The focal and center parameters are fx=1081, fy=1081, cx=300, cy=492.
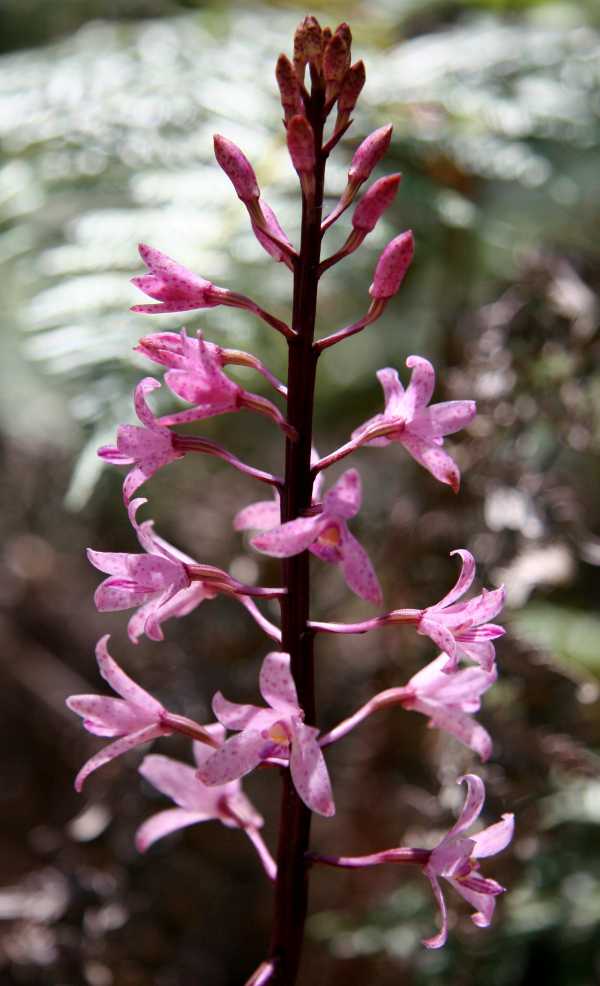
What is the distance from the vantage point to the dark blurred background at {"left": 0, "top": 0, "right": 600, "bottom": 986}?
167 cm

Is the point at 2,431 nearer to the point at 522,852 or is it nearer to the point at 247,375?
the point at 247,375

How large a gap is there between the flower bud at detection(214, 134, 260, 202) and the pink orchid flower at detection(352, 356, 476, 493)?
0.64 ft

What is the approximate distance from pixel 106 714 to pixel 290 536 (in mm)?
315

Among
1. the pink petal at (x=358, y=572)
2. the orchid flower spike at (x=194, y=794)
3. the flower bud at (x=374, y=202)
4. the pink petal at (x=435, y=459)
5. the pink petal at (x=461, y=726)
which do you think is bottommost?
the orchid flower spike at (x=194, y=794)

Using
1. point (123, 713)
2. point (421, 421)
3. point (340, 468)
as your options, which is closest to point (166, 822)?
point (123, 713)

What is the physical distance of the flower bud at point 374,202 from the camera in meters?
0.93

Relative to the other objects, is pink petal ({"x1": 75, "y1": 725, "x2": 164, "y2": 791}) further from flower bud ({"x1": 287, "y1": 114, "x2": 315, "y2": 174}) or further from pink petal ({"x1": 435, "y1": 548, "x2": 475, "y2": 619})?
flower bud ({"x1": 287, "y1": 114, "x2": 315, "y2": 174})

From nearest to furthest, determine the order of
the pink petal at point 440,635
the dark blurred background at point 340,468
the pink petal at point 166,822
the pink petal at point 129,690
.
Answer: the pink petal at point 440,635
the pink petal at point 129,690
the pink petal at point 166,822
the dark blurred background at point 340,468

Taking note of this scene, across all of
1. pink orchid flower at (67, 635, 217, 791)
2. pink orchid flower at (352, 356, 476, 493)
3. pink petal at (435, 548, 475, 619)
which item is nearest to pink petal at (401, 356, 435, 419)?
pink orchid flower at (352, 356, 476, 493)

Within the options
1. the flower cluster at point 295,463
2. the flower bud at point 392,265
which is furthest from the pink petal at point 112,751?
the flower bud at point 392,265

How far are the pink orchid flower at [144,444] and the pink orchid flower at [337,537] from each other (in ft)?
0.55

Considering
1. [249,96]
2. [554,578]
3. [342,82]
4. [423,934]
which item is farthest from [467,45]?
[423,934]

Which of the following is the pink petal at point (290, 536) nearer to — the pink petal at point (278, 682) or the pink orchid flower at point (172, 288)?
the pink petal at point (278, 682)

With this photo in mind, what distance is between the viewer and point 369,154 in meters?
0.94
